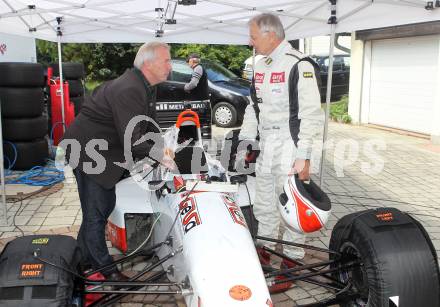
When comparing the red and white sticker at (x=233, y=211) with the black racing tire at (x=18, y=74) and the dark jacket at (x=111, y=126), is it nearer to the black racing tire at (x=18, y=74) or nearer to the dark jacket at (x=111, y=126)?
the dark jacket at (x=111, y=126)

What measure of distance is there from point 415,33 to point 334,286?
9.38 m

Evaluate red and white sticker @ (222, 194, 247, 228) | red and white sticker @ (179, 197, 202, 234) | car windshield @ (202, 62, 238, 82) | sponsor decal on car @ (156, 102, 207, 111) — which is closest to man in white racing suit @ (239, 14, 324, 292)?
red and white sticker @ (222, 194, 247, 228)

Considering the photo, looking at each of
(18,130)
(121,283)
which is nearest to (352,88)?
(18,130)

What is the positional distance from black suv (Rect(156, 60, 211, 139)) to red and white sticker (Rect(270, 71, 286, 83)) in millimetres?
5310

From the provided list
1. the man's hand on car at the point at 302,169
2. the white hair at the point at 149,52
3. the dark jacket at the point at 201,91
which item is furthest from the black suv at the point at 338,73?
the white hair at the point at 149,52

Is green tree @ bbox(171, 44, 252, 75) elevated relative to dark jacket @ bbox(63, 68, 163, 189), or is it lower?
elevated

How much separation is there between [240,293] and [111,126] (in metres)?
1.69

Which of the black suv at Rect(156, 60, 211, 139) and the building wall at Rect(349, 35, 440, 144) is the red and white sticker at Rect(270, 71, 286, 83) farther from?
the building wall at Rect(349, 35, 440, 144)

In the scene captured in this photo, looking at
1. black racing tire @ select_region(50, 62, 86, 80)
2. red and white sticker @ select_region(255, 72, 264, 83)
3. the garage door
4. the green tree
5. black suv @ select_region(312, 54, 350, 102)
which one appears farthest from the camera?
the green tree

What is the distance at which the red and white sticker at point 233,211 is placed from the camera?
2.85m

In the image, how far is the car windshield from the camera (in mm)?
12406

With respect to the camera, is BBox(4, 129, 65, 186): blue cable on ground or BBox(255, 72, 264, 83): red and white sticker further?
BBox(4, 129, 65, 186): blue cable on ground

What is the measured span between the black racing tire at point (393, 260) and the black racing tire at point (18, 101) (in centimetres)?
621

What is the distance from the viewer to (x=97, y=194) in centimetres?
347
